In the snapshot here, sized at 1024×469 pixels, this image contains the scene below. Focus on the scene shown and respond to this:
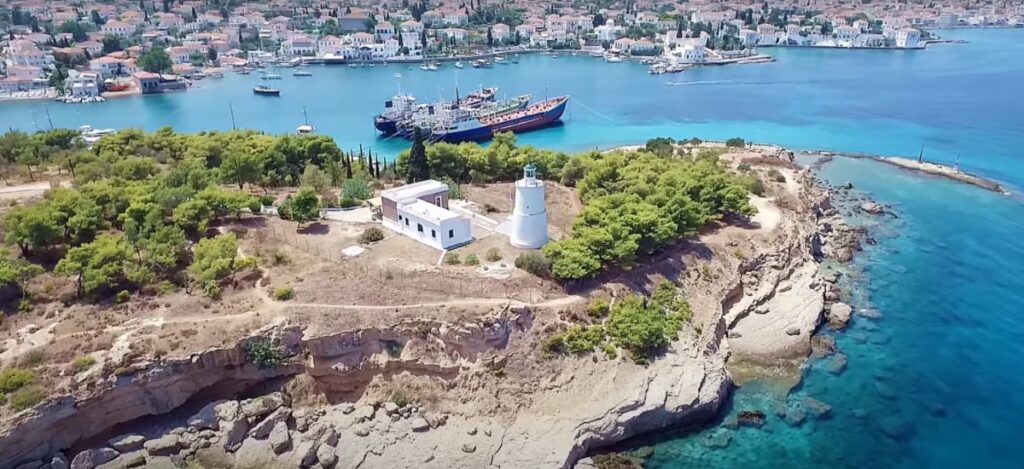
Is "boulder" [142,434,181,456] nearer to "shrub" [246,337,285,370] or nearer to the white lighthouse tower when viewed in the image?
"shrub" [246,337,285,370]

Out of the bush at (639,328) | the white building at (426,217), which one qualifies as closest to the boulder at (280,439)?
the white building at (426,217)

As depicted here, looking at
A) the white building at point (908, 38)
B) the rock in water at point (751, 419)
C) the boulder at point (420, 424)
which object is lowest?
the rock in water at point (751, 419)

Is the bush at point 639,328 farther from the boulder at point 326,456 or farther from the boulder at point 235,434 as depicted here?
the boulder at point 235,434

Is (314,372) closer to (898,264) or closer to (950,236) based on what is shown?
(898,264)

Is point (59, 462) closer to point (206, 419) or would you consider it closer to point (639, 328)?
point (206, 419)

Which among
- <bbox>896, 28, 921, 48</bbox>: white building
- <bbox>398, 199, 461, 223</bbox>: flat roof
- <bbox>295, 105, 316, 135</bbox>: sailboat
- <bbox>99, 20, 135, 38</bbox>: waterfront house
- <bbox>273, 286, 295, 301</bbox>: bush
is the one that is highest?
<bbox>99, 20, 135, 38</bbox>: waterfront house

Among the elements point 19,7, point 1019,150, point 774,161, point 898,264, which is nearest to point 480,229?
point 898,264

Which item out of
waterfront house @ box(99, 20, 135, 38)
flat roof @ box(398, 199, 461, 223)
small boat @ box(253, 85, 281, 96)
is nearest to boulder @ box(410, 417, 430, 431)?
flat roof @ box(398, 199, 461, 223)
